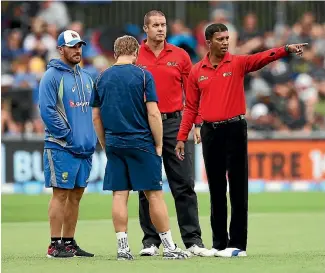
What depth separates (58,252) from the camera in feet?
38.8

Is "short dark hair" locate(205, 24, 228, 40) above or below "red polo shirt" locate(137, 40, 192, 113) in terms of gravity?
above

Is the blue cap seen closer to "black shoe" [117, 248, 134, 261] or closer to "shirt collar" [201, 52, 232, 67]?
"shirt collar" [201, 52, 232, 67]

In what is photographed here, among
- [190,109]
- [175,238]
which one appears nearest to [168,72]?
[190,109]

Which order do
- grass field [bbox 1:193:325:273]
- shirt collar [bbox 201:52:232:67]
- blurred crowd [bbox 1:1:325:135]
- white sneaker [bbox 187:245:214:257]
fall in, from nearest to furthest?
1. grass field [bbox 1:193:325:273]
2. shirt collar [bbox 201:52:232:67]
3. white sneaker [bbox 187:245:214:257]
4. blurred crowd [bbox 1:1:325:135]

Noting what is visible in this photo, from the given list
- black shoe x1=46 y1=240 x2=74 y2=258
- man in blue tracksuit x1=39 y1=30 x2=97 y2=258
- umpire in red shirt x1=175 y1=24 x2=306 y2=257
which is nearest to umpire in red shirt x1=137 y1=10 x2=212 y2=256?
umpire in red shirt x1=175 y1=24 x2=306 y2=257

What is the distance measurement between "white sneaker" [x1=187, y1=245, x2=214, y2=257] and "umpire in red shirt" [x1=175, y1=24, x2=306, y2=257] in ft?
0.27

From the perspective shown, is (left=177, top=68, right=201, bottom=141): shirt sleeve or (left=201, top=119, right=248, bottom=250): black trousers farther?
(left=177, top=68, right=201, bottom=141): shirt sleeve

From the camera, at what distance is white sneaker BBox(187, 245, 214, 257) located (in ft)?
38.5

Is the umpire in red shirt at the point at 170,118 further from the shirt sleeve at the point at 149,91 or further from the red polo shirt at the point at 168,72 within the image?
the shirt sleeve at the point at 149,91

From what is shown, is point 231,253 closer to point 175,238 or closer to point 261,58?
point 261,58

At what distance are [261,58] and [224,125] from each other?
0.80 meters

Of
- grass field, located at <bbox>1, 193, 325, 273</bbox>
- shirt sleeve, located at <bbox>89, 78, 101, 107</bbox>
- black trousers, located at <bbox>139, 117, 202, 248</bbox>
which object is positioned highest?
shirt sleeve, located at <bbox>89, 78, 101, 107</bbox>

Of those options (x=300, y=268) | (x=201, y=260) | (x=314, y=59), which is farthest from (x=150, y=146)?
(x=314, y=59)

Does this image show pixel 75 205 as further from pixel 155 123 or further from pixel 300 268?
pixel 300 268
